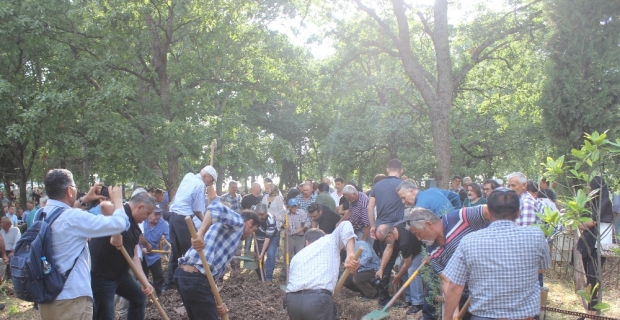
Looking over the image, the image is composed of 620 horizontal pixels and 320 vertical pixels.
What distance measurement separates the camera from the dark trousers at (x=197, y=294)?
16.0ft

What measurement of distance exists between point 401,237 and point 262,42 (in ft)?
40.4

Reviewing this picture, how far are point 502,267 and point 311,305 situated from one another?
1.82m

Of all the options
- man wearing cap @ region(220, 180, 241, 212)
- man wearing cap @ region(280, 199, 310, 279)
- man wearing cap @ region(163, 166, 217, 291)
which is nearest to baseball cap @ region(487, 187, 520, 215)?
man wearing cap @ region(163, 166, 217, 291)

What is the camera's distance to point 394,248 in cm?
752

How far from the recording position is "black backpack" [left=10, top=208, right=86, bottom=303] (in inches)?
149

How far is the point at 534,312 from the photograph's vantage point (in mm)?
3297

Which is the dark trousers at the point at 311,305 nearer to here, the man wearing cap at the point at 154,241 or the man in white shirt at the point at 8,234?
the man wearing cap at the point at 154,241

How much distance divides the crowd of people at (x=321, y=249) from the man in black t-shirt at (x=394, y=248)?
2 cm

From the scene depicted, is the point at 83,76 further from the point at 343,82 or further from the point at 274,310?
the point at 274,310

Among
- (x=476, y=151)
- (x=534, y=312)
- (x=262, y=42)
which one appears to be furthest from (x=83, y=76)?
(x=476, y=151)

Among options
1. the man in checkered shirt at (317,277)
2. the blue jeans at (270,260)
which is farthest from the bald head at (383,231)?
the blue jeans at (270,260)

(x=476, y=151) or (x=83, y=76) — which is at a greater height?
(x=83, y=76)

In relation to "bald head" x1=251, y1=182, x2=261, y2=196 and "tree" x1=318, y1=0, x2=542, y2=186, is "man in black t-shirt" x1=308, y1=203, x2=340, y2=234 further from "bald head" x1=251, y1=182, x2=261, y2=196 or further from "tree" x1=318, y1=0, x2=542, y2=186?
"tree" x1=318, y1=0, x2=542, y2=186

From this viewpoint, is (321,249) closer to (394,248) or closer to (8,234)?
(394,248)
